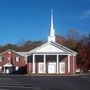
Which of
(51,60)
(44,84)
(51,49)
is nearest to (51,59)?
(51,60)

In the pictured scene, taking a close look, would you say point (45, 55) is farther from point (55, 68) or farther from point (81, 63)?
point (81, 63)

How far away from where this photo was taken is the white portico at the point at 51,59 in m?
73.0

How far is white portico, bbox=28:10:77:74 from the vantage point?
240ft

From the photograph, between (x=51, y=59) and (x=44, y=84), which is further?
(x=51, y=59)

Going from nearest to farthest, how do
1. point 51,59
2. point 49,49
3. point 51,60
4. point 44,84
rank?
point 44,84 → point 49,49 → point 51,60 → point 51,59

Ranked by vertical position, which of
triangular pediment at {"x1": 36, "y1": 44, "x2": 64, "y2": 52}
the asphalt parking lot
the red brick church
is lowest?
the asphalt parking lot

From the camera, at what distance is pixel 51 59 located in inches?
Result: 2958

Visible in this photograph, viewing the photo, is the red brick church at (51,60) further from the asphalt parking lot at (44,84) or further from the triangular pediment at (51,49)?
the asphalt parking lot at (44,84)

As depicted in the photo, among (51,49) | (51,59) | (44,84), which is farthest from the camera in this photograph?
(51,59)

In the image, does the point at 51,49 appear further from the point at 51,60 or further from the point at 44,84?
the point at 44,84

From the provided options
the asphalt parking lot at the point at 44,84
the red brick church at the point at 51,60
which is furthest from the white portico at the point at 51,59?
the asphalt parking lot at the point at 44,84

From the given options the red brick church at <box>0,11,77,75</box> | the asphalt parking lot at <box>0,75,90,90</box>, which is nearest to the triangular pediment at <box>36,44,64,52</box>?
the red brick church at <box>0,11,77,75</box>

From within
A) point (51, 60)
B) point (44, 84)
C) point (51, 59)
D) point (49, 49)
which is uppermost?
point (49, 49)

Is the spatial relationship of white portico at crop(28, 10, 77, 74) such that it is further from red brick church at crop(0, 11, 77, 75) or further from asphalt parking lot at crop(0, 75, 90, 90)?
asphalt parking lot at crop(0, 75, 90, 90)
